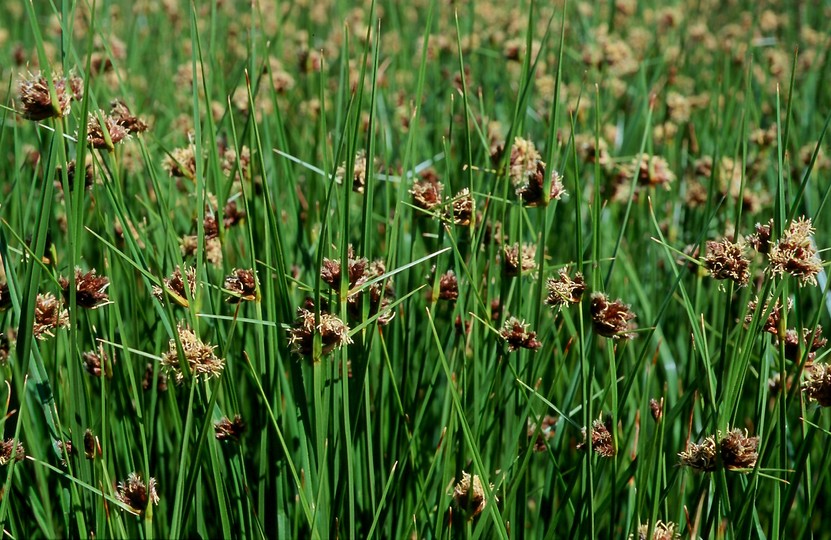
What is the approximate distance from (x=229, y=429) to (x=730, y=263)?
0.86 meters

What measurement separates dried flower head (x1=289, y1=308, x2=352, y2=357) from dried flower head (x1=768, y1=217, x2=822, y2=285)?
2.06 feet

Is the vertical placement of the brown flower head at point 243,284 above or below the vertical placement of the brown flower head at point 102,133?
below

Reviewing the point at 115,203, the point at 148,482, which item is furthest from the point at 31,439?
the point at 115,203

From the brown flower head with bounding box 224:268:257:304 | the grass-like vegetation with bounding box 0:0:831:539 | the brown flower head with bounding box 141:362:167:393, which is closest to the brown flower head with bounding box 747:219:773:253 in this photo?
the grass-like vegetation with bounding box 0:0:831:539

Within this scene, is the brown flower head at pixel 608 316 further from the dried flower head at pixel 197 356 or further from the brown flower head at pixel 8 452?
the brown flower head at pixel 8 452

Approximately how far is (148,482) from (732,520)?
0.92 m

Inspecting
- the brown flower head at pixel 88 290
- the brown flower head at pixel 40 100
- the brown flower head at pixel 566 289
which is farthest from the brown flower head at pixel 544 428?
the brown flower head at pixel 40 100

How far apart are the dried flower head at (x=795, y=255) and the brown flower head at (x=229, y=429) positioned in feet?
2.94

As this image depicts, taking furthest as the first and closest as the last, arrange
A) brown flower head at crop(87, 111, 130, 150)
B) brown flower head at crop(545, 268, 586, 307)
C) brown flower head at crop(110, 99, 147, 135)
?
1. brown flower head at crop(110, 99, 147, 135)
2. brown flower head at crop(87, 111, 130, 150)
3. brown flower head at crop(545, 268, 586, 307)

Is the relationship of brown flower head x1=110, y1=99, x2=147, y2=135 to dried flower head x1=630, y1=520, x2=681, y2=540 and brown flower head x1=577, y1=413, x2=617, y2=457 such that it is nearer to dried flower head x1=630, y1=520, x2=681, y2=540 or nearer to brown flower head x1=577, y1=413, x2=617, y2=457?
brown flower head x1=577, y1=413, x2=617, y2=457

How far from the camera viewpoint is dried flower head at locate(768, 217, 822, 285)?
4.15 ft

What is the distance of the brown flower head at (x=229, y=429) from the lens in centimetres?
150

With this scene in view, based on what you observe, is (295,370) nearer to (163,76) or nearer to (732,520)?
(732,520)

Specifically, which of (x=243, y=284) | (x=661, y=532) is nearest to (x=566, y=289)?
(x=661, y=532)
